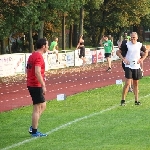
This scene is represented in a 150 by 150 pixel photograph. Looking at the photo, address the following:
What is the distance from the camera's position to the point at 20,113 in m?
18.2

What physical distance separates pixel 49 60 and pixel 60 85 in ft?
33.3

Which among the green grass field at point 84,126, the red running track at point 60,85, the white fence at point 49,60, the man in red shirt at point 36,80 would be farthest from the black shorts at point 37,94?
the white fence at point 49,60

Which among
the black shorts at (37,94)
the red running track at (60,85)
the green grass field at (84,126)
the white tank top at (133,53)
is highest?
the white tank top at (133,53)

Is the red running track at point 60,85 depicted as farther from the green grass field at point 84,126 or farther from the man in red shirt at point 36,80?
the man in red shirt at point 36,80

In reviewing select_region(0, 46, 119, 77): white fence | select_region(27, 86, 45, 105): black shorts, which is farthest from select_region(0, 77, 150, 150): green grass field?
select_region(0, 46, 119, 77): white fence

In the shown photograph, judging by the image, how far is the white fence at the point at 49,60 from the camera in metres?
33.1

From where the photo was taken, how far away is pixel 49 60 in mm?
38594

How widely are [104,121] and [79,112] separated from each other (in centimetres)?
221

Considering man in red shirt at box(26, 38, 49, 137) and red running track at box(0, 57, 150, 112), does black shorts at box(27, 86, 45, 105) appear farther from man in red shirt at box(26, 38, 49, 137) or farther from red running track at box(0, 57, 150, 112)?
red running track at box(0, 57, 150, 112)

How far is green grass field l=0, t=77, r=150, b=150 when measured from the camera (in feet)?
41.6

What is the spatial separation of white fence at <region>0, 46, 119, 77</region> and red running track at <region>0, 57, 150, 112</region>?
1624mm

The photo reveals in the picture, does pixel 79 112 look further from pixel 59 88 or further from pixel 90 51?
pixel 90 51

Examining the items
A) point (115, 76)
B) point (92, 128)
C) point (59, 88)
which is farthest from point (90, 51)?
point (92, 128)

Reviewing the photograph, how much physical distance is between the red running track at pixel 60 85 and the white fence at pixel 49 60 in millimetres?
1624
